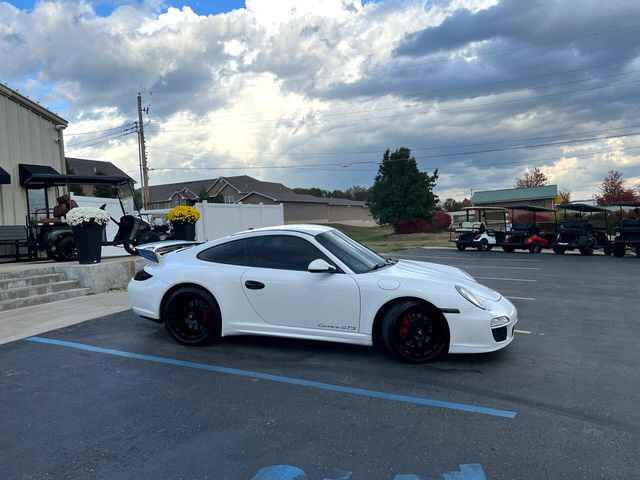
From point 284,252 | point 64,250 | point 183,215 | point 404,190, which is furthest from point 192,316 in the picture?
point 404,190

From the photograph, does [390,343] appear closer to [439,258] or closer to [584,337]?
[584,337]

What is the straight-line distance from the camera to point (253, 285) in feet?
17.1

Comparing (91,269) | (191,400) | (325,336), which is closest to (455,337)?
(325,336)

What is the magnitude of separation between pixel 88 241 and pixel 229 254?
523 centimetres

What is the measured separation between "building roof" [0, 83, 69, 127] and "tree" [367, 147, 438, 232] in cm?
3181

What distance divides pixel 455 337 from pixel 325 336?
1.30m

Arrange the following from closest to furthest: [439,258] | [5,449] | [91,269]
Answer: [5,449]
[91,269]
[439,258]

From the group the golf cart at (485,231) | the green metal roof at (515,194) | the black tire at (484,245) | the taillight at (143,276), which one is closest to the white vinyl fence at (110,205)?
the taillight at (143,276)

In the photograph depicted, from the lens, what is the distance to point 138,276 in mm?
5914

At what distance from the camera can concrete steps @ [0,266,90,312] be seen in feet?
26.4

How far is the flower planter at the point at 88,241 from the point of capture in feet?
30.7

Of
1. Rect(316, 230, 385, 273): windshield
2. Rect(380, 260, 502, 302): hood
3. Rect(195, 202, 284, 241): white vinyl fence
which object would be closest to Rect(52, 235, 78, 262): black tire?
Rect(195, 202, 284, 241): white vinyl fence

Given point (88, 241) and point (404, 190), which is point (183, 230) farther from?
point (404, 190)

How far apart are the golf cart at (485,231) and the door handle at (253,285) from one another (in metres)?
19.7
